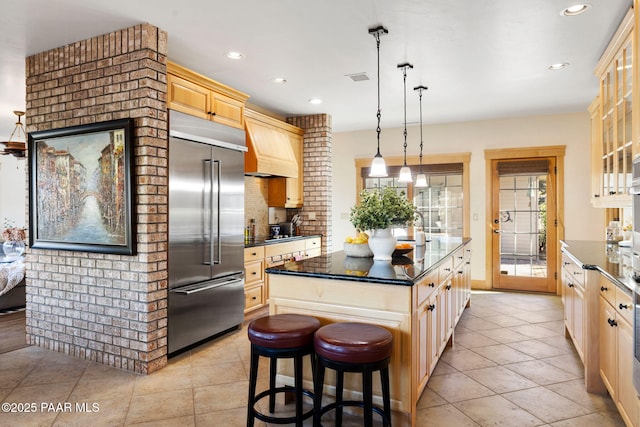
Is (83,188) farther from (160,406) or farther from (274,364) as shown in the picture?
(274,364)

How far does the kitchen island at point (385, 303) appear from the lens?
220 centimetres

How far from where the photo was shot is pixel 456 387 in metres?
2.84

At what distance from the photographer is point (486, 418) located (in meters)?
2.43

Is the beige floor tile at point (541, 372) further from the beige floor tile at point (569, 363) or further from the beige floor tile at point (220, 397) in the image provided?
the beige floor tile at point (220, 397)

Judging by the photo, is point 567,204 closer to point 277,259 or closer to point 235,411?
point 277,259

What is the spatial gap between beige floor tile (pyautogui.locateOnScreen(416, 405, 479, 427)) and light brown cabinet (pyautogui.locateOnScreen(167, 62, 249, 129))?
2.91 m

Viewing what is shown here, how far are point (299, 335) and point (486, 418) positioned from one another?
4.26ft

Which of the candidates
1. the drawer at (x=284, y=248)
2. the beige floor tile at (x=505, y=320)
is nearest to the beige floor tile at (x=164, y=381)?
the drawer at (x=284, y=248)

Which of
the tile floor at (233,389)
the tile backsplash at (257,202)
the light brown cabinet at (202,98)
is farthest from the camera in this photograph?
the tile backsplash at (257,202)

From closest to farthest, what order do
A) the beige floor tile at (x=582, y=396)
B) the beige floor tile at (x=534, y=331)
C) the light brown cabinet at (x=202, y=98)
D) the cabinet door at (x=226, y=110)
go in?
1. the beige floor tile at (x=582, y=396)
2. the light brown cabinet at (x=202, y=98)
3. the cabinet door at (x=226, y=110)
4. the beige floor tile at (x=534, y=331)

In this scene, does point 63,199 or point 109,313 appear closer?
point 109,313

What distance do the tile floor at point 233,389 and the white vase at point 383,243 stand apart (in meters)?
0.98

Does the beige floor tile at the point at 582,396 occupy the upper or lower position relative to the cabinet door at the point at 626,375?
lower

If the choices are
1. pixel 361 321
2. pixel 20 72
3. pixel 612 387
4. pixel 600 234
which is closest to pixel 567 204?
pixel 600 234
